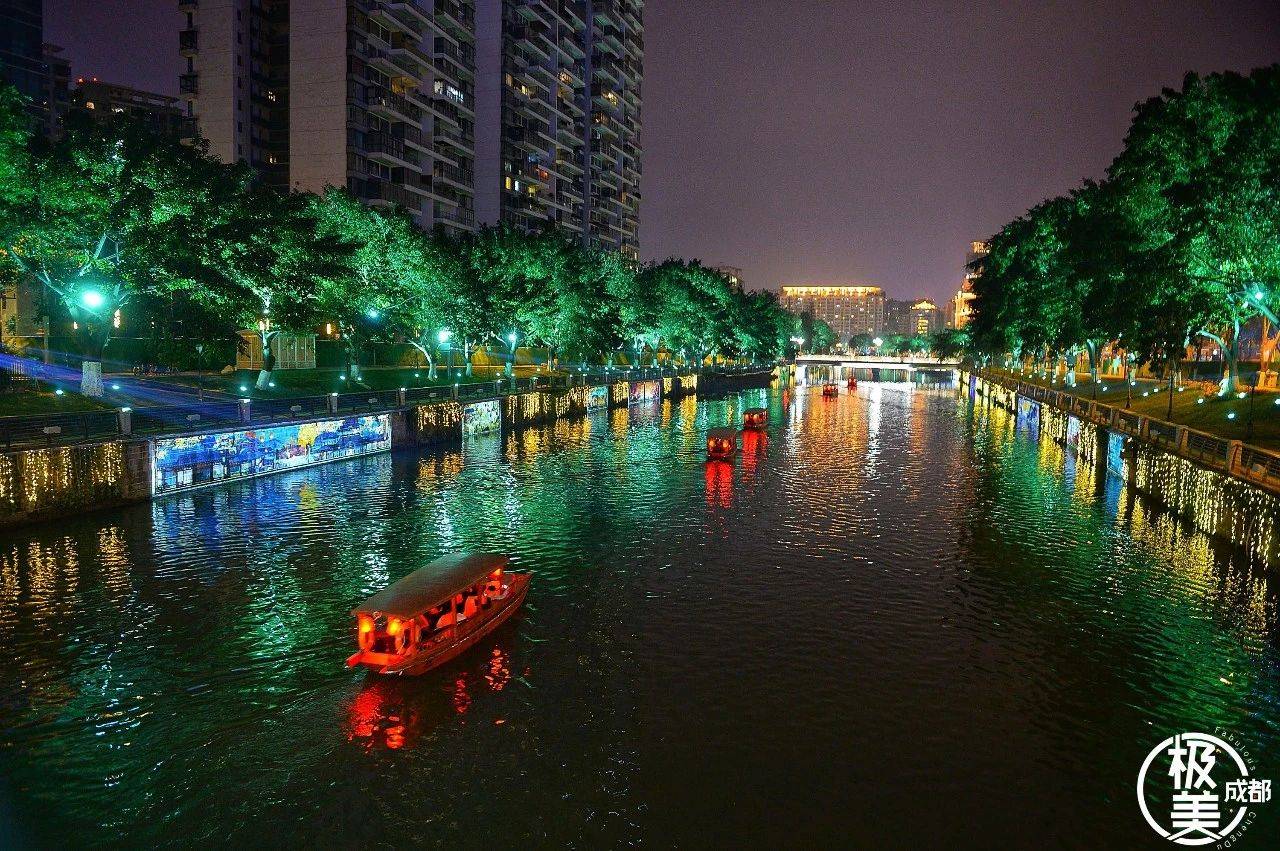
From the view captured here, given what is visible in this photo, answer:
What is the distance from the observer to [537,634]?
1911 cm

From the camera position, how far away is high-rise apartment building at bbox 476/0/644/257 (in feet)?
389

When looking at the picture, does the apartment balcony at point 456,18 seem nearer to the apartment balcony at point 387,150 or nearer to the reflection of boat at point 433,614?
the apartment balcony at point 387,150

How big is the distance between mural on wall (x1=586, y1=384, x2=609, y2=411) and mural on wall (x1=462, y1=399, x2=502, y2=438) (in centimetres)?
1691

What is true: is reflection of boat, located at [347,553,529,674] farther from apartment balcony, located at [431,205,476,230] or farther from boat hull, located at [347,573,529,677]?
apartment balcony, located at [431,205,476,230]

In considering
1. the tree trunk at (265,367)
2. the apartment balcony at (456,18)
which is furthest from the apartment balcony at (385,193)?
the tree trunk at (265,367)

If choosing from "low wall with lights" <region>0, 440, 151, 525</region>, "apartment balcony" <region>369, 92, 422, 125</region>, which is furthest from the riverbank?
"apartment balcony" <region>369, 92, 422, 125</region>

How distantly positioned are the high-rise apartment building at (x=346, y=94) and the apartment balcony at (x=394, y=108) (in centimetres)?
12

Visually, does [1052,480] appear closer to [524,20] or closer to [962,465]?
[962,465]

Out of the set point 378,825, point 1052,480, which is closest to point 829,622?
point 378,825

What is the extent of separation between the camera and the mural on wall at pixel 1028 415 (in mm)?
65606

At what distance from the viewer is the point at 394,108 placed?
90.4 meters
